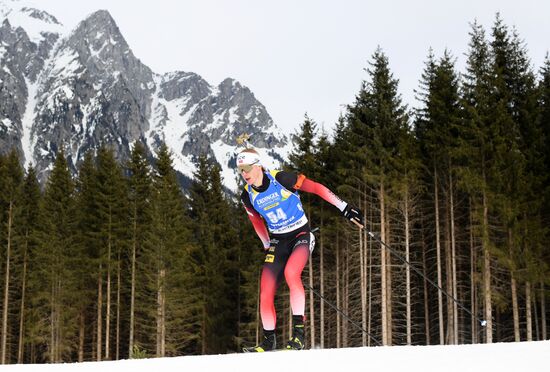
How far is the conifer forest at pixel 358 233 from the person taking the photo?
23.4 metres

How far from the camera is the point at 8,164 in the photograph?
39.9m

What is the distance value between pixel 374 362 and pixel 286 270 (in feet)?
10.1

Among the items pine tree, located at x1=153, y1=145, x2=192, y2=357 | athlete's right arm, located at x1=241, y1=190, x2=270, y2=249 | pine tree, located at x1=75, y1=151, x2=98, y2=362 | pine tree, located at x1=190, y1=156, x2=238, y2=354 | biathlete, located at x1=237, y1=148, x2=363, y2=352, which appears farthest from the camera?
pine tree, located at x1=190, y1=156, x2=238, y2=354

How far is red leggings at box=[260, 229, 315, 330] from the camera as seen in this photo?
7.00 metres

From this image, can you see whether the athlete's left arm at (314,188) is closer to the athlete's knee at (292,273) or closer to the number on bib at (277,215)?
the number on bib at (277,215)

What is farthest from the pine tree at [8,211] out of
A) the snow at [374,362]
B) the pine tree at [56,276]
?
the snow at [374,362]

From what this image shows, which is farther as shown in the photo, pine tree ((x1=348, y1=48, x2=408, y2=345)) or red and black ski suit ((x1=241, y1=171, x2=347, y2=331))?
pine tree ((x1=348, y1=48, x2=408, y2=345))

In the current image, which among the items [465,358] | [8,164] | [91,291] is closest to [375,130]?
[91,291]

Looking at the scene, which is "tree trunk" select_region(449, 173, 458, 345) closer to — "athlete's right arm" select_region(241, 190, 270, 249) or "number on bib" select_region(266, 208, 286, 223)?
"athlete's right arm" select_region(241, 190, 270, 249)

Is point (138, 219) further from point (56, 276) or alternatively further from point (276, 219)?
point (276, 219)

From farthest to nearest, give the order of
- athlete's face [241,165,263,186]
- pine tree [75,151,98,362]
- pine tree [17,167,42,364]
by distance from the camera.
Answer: pine tree [17,167,42,364], pine tree [75,151,98,362], athlete's face [241,165,263,186]

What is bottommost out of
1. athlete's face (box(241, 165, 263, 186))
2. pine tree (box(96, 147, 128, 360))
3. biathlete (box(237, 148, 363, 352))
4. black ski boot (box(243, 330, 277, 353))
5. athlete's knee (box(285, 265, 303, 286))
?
black ski boot (box(243, 330, 277, 353))

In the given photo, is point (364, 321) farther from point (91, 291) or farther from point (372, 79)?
point (91, 291)

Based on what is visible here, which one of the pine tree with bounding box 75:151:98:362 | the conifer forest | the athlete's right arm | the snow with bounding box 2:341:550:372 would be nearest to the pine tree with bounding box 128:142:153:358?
the conifer forest
